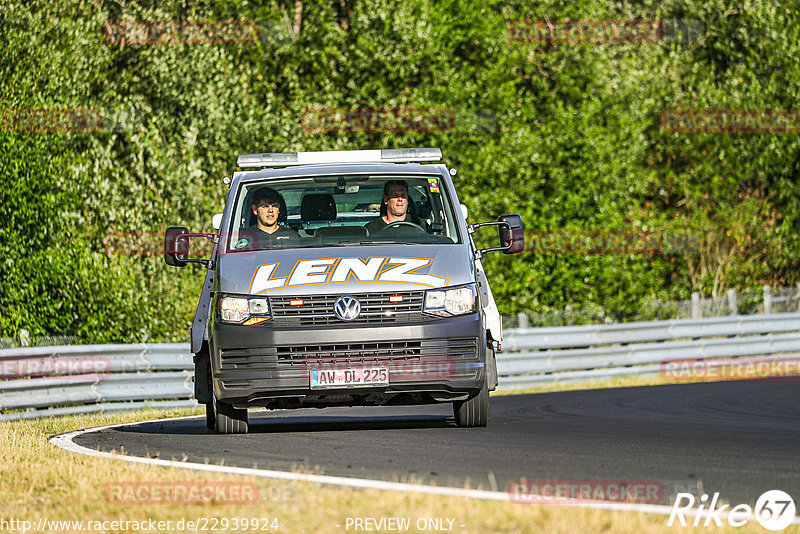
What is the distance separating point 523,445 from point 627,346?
14.6 m

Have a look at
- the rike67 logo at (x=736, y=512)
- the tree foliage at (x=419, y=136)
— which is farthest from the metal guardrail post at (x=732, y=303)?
the rike67 logo at (x=736, y=512)

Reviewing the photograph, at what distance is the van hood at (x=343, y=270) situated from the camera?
9.57 m

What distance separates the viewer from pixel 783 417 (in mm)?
12836

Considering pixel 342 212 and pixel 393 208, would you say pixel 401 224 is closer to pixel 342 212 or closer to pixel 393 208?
pixel 393 208

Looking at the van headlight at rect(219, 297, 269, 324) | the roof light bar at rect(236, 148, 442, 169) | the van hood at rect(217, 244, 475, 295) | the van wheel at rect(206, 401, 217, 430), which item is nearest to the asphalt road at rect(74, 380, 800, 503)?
the van wheel at rect(206, 401, 217, 430)

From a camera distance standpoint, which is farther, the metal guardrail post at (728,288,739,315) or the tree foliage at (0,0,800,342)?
the metal guardrail post at (728,288,739,315)

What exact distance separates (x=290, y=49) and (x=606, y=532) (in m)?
28.1

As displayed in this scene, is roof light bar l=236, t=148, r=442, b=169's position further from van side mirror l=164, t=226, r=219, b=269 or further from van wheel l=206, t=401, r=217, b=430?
van wheel l=206, t=401, r=217, b=430

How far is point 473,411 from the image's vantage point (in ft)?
34.7

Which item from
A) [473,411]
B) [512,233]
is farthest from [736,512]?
[512,233]

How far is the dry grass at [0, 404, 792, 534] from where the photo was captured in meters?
5.59

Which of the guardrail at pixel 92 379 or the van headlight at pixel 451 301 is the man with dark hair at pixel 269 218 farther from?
the guardrail at pixel 92 379

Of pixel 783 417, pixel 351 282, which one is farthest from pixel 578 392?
pixel 351 282

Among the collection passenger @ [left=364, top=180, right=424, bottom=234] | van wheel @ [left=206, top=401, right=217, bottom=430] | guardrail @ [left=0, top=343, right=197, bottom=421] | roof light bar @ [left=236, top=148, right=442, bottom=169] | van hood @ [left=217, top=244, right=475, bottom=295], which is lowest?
guardrail @ [left=0, top=343, right=197, bottom=421]
